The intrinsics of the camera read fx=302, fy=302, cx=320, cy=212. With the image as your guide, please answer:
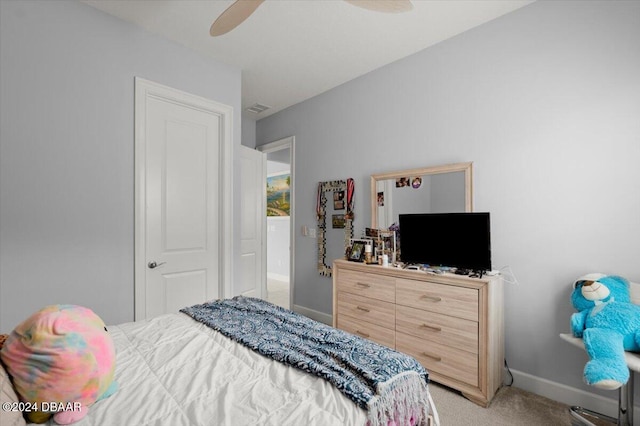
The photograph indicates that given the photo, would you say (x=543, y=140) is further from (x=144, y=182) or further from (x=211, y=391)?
(x=144, y=182)

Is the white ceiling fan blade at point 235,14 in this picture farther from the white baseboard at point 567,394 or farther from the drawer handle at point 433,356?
the white baseboard at point 567,394

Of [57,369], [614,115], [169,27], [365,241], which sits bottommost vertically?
[57,369]

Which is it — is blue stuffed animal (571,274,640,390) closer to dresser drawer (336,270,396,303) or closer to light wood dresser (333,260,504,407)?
light wood dresser (333,260,504,407)

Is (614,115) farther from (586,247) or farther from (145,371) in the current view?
(145,371)

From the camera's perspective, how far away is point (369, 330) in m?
2.61

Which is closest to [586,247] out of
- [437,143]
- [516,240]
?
[516,240]

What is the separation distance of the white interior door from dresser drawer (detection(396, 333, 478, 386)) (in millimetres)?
2166

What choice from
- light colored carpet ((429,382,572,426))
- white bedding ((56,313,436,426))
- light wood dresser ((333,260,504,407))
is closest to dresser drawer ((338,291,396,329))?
light wood dresser ((333,260,504,407))

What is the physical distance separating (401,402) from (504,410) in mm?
1383

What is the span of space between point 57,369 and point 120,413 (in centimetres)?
23

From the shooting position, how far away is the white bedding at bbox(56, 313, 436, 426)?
93cm

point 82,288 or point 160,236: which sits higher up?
point 160,236

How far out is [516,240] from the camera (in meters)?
2.22

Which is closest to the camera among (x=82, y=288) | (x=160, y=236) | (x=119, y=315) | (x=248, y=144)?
(x=82, y=288)
